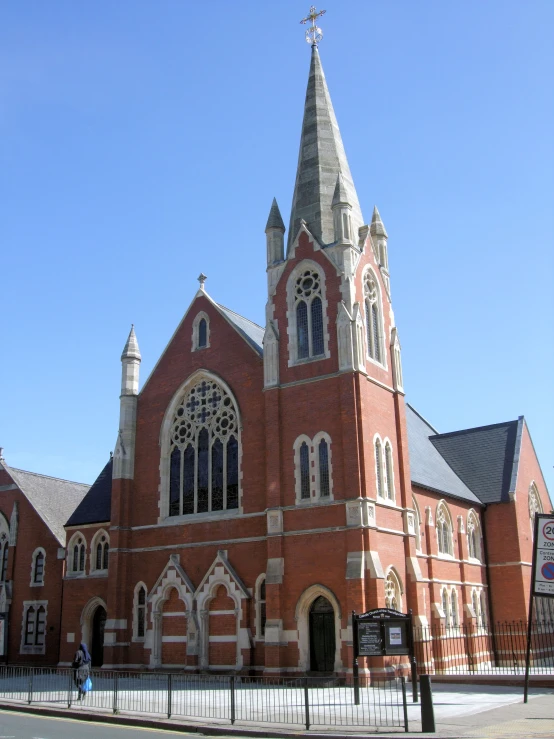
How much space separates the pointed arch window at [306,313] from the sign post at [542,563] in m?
12.6

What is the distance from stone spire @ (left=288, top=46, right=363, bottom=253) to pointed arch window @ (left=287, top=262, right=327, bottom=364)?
173 cm

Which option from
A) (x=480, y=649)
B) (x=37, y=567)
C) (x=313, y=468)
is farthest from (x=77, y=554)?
(x=480, y=649)

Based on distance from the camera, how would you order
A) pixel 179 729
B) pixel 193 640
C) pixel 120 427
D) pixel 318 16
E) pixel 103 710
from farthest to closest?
pixel 318 16 → pixel 120 427 → pixel 193 640 → pixel 103 710 → pixel 179 729

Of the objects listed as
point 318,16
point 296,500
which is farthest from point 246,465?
point 318,16

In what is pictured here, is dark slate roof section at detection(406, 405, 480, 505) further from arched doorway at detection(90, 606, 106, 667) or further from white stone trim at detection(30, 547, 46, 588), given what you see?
white stone trim at detection(30, 547, 46, 588)

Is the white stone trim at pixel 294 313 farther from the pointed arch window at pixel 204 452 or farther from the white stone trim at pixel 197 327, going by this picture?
the white stone trim at pixel 197 327

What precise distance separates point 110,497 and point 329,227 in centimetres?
1674

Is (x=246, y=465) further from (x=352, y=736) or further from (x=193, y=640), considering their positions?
(x=352, y=736)

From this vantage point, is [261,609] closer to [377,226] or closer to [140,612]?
[140,612]

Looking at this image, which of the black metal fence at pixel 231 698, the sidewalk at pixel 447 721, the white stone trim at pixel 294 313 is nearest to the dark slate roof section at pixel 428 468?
the white stone trim at pixel 294 313

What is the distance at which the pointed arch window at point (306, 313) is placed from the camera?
30375 millimetres

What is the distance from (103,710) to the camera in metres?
18.5

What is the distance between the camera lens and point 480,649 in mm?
35812

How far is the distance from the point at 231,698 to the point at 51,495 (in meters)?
30.0
